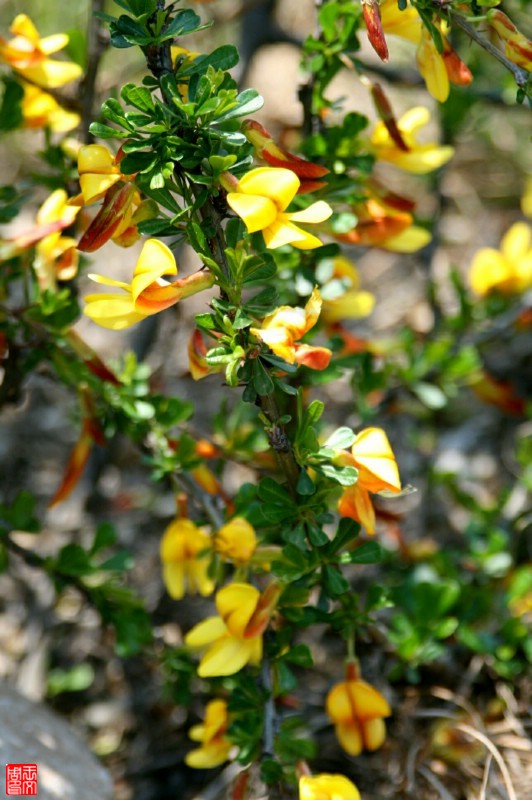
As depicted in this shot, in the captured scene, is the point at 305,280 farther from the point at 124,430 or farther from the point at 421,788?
the point at 421,788

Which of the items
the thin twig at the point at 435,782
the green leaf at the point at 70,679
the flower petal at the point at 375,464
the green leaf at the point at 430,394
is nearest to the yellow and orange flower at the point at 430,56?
the flower petal at the point at 375,464

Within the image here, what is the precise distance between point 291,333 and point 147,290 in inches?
5.5

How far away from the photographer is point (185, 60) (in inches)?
32.5

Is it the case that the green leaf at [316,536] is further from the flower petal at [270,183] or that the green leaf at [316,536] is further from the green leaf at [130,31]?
the green leaf at [130,31]

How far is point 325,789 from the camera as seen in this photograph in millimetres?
874

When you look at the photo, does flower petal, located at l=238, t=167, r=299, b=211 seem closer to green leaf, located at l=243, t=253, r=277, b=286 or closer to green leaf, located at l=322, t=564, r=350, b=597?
green leaf, located at l=243, t=253, r=277, b=286

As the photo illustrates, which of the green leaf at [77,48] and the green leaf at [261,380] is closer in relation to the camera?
the green leaf at [261,380]

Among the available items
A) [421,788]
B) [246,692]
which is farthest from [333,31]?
[421,788]

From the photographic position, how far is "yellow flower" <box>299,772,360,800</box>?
0.86 meters

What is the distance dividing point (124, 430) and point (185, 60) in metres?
0.47

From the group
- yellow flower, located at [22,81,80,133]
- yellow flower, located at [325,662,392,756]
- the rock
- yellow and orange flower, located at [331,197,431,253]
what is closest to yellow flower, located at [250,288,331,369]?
yellow and orange flower, located at [331,197,431,253]

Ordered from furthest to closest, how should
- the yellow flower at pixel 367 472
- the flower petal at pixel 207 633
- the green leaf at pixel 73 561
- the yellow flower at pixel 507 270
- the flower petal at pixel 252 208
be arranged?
1. the yellow flower at pixel 507 270
2. the green leaf at pixel 73 561
3. the flower petal at pixel 207 633
4. the yellow flower at pixel 367 472
5. the flower petal at pixel 252 208

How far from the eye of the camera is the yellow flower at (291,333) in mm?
713

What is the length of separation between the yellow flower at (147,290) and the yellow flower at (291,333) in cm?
7
